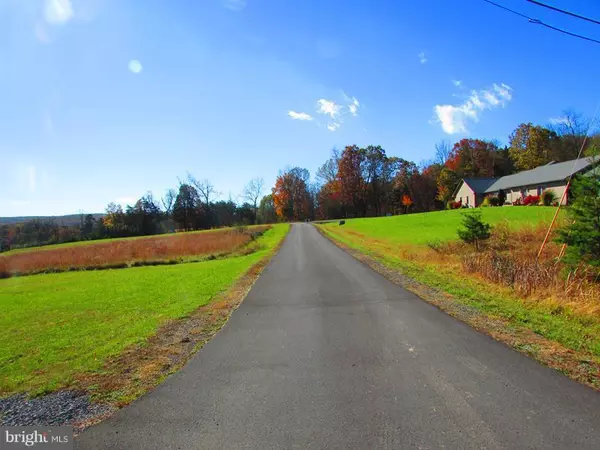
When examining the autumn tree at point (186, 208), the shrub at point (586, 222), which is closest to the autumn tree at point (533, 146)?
the shrub at point (586, 222)

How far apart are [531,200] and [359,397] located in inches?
1807

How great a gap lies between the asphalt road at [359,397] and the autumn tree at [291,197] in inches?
3441

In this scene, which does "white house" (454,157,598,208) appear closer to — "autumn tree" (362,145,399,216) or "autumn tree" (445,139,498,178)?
"autumn tree" (445,139,498,178)

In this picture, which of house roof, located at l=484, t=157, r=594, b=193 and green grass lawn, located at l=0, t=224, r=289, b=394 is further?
house roof, located at l=484, t=157, r=594, b=193

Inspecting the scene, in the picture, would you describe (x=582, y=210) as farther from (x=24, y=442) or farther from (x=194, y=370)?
(x=24, y=442)

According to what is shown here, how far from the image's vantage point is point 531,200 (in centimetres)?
4031

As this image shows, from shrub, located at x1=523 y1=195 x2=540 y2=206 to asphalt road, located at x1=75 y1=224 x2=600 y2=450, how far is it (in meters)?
42.0

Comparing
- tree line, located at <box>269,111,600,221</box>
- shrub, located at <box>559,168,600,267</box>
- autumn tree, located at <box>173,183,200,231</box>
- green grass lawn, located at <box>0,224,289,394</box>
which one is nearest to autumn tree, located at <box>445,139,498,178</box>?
tree line, located at <box>269,111,600,221</box>

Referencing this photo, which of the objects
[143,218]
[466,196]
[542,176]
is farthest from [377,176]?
[143,218]

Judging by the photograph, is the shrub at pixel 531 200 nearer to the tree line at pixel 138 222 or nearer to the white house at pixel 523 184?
the white house at pixel 523 184

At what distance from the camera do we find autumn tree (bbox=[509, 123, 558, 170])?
6041cm

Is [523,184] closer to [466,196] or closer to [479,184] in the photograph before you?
[479,184]

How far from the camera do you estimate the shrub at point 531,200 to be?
130 ft

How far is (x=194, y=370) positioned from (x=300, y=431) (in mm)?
2096
